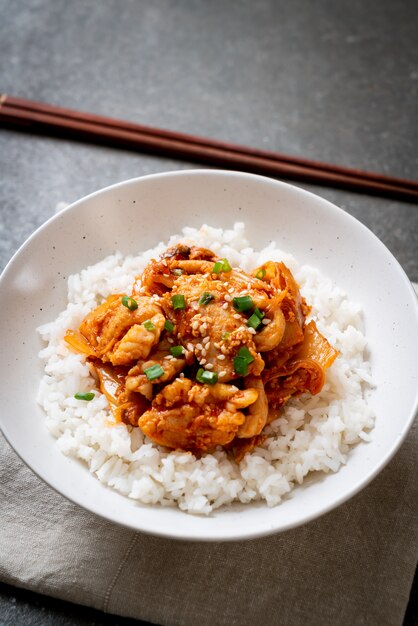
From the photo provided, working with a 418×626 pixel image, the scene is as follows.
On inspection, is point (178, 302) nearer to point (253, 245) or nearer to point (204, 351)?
point (204, 351)

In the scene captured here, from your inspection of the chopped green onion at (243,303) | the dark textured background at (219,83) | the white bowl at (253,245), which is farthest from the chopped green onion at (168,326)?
the dark textured background at (219,83)

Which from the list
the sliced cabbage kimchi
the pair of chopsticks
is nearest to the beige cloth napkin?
the sliced cabbage kimchi

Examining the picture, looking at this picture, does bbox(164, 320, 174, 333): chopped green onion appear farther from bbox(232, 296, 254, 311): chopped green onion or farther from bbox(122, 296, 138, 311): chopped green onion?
bbox(232, 296, 254, 311): chopped green onion

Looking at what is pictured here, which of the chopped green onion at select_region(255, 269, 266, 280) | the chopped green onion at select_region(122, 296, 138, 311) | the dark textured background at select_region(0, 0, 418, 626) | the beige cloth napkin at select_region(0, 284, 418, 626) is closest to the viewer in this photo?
the beige cloth napkin at select_region(0, 284, 418, 626)

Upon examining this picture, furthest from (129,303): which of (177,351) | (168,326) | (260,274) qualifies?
(260,274)

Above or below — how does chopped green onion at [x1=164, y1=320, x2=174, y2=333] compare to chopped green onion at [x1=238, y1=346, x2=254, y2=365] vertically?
above

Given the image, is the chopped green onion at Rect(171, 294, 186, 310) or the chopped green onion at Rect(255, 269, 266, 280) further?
the chopped green onion at Rect(255, 269, 266, 280)

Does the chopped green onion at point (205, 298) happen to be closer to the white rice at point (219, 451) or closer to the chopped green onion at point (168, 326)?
the chopped green onion at point (168, 326)
